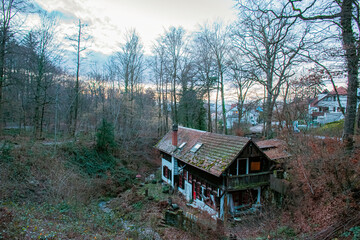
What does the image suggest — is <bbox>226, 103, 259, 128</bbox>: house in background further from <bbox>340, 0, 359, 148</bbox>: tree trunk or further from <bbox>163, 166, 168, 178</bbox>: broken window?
<bbox>340, 0, 359, 148</bbox>: tree trunk

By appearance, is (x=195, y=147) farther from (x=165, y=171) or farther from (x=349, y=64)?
(x=349, y=64)

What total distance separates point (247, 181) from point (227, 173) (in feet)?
5.91

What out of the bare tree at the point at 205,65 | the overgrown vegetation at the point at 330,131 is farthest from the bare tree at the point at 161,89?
the overgrown vegetation at the point at 330,131

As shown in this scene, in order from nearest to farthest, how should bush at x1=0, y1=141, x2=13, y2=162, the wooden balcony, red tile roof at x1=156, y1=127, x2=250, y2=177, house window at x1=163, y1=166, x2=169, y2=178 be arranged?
the wooden balcony, red tile roof at x1=156, y1=127, x2=250, y2=177, bush at x1=0, y1=141, x2=13, y2=162, house window at x1=163, y1=166, x2=169, y2=178

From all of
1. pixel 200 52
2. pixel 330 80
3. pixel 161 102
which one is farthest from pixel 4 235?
pixel 161 102

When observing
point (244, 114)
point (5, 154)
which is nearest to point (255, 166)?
point (244, 114)

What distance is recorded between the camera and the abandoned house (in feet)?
44.4

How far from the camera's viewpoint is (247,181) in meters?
14.0

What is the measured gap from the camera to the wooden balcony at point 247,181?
44.2ft

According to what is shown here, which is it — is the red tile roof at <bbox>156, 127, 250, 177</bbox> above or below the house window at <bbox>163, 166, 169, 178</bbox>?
above

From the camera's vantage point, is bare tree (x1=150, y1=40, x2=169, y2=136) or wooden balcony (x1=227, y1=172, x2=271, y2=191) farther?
bare tree (x1=150, y1=40, x2=169, y2=136)

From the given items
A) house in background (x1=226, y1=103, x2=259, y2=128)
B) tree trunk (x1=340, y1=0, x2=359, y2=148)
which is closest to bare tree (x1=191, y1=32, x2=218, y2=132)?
house in background (x1=226, y1=103, x2=259, y2=128)

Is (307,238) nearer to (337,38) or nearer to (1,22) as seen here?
(337,38)

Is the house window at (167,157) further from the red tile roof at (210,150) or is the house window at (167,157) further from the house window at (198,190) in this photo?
the house window at (198,190)
